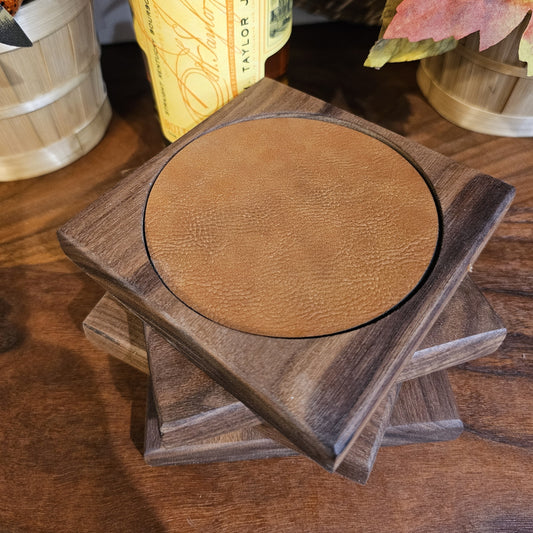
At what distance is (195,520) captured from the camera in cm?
36

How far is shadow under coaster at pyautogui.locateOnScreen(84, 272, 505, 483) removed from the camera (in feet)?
1.05

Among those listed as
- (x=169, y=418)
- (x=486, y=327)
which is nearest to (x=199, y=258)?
(x=169, y=418)

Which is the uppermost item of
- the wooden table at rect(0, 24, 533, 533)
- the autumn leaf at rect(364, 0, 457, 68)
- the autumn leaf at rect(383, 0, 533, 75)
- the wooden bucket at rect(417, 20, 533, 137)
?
the autumn leaf at rect(383, 0, 533, 75)

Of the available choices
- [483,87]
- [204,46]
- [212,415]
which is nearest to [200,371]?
[212,415]

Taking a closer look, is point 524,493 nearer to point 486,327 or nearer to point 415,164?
point 486,327

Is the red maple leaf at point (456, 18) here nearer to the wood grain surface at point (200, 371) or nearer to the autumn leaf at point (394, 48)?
the autumn leaf at point (394, 48)

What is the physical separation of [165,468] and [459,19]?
0.41m

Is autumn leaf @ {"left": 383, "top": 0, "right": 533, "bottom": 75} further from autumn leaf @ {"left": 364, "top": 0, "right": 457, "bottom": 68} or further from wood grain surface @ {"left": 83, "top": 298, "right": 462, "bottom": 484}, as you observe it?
wood grain surface @ {"left": 83, "top": 298, "right": 462, "bottom": 484}

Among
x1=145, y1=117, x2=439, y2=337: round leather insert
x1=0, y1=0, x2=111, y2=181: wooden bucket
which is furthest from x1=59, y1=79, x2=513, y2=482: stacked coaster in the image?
x1=0, y1=0, x2=111, y2=181: wooden bucket

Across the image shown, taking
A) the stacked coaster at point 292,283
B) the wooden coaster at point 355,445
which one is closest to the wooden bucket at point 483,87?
the stacked coaster at point 292,283

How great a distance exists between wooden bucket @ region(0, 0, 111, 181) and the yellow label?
2.6 inches

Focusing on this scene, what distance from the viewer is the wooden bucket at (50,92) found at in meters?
0.45

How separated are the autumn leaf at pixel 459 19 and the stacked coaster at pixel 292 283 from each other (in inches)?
3.3

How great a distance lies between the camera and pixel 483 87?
541 millimetres
